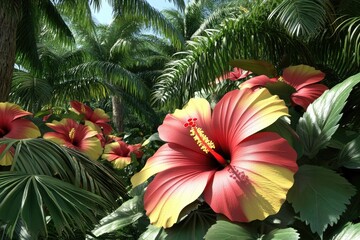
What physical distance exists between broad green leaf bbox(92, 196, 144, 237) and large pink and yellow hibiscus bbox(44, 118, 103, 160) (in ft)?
2.27

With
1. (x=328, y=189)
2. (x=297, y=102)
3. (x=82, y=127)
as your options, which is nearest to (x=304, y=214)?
(x=328, y=189)

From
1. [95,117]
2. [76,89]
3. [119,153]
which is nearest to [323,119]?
[119,153]

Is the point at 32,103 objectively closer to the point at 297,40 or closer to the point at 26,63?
the point at 26,63

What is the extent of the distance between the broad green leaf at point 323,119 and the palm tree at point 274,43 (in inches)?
58.3

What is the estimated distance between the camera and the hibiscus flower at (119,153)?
192 centimetres

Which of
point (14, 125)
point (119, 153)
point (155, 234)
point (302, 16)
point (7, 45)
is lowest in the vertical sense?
point (119, 153)

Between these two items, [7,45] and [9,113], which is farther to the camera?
[7,45]

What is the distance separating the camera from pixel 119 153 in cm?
209

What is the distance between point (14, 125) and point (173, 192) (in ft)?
2.87

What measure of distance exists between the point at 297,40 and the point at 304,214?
239 centimetres

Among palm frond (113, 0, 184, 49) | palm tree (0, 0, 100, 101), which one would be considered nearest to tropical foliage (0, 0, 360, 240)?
palm tree (0, 0, 100, 101)

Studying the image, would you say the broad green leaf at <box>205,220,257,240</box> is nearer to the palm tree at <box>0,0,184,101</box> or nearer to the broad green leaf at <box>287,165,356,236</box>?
the broad green leaf at <box>287,165,356,236</box>

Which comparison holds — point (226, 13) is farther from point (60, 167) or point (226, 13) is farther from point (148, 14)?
point (148, 14)

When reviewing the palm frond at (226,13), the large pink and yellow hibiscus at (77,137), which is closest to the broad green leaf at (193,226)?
the large pink and yellow hibiscus at (77,137)
